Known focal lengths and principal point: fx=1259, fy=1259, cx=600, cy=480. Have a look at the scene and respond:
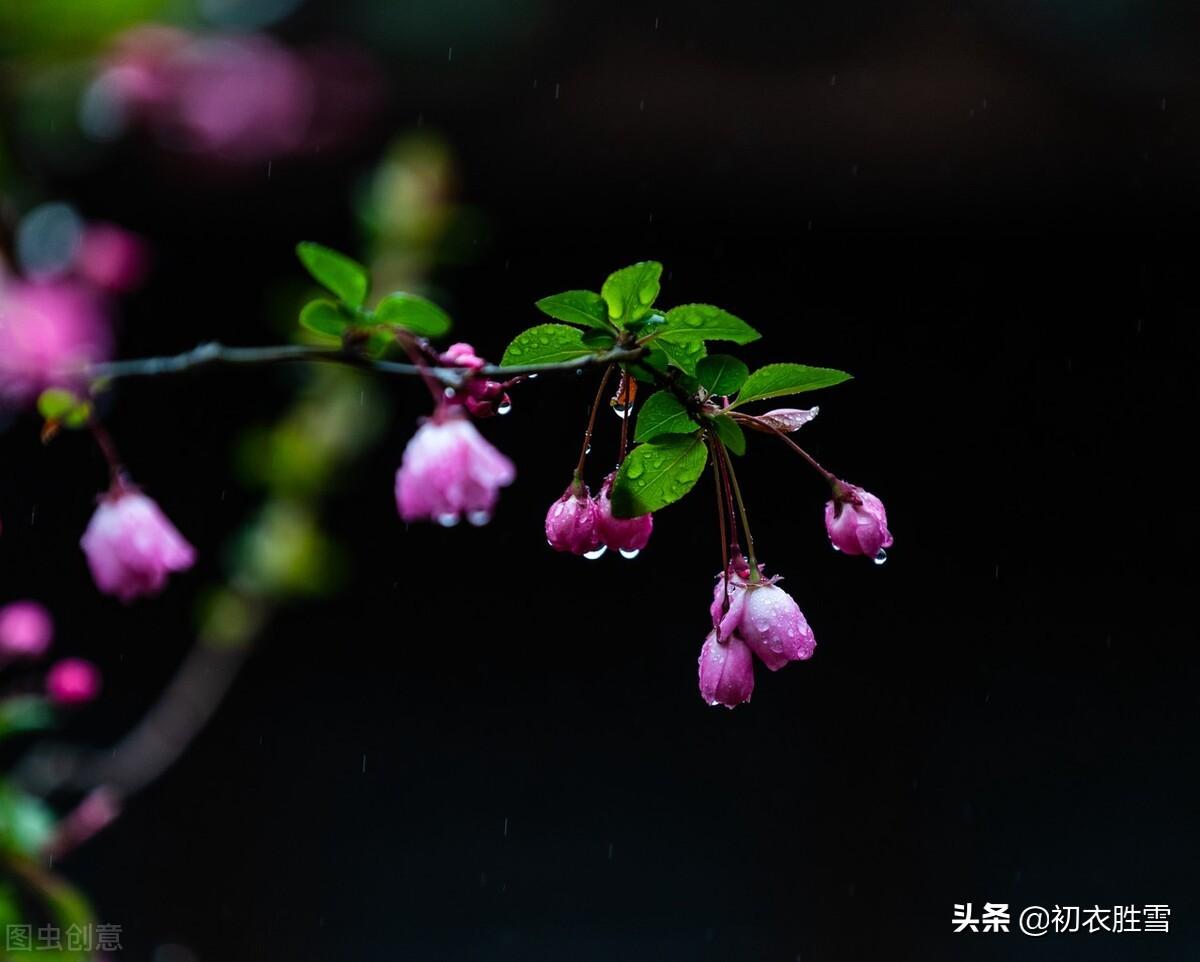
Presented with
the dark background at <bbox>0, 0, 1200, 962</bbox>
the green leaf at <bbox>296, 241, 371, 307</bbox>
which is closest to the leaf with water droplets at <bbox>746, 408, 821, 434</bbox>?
the green leaf at <bbox>296, 241, 371, 307</bbox>

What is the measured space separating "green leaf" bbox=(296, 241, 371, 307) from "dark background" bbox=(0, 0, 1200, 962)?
1635 mm

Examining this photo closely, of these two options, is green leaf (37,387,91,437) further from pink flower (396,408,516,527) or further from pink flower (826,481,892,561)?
pink flower (826,481,892,561)

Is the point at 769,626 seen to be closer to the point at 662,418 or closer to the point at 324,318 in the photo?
the point at 662,418

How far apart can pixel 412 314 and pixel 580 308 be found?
9 centimetres

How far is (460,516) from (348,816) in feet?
6.11

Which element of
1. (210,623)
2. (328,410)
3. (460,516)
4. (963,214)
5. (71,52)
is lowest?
(460,516)

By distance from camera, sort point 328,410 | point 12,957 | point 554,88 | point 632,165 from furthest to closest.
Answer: point 632,165, point 554,88, point 328,410, point 12,957

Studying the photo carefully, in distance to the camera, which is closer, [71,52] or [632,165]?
[71,52]

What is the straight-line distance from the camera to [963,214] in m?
2.21

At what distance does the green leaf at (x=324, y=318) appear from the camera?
2.27 feet

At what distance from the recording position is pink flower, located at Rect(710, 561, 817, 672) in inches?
29.7

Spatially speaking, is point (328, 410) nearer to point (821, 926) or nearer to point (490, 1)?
point (490, 1)

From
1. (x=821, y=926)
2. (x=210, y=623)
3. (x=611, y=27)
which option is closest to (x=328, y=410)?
(x=210, y=623)

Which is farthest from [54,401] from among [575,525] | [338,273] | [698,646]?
[698,646]
